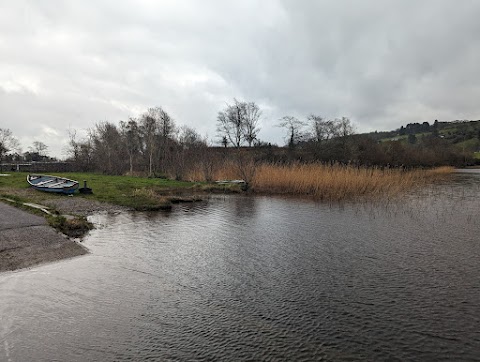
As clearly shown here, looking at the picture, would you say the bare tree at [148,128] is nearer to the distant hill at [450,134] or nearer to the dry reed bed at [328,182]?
the dry reed bed at [328,182]

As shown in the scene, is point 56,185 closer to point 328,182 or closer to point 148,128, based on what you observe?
point 328,182

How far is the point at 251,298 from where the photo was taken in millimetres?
5645

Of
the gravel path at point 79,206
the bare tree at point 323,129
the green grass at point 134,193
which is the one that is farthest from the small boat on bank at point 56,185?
the bare tree at point 323,129

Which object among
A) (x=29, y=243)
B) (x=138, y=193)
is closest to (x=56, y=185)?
(x=138, y=193)

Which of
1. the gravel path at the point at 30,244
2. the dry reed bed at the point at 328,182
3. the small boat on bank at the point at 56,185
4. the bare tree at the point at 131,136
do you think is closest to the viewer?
the gravel path at the point at 30,244

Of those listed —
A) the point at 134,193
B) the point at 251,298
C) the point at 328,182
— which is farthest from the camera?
the point at 328,182

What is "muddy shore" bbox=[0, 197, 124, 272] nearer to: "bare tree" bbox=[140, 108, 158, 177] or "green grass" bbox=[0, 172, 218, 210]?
"green grass" bbox=[0, 172, 218, 210]

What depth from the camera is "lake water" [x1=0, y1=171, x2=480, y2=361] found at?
415 centimetres

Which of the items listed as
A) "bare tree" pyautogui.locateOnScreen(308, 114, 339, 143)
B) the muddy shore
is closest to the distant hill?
"bare tree" pyautogui.locateOnScreen(308, 114, 339, 143)

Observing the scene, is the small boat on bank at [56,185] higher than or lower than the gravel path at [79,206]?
higher

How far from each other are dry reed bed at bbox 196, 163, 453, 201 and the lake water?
9204 millimetres

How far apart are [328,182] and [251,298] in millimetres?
15612

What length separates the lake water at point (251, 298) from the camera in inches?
163

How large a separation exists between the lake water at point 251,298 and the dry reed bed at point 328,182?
920cm
